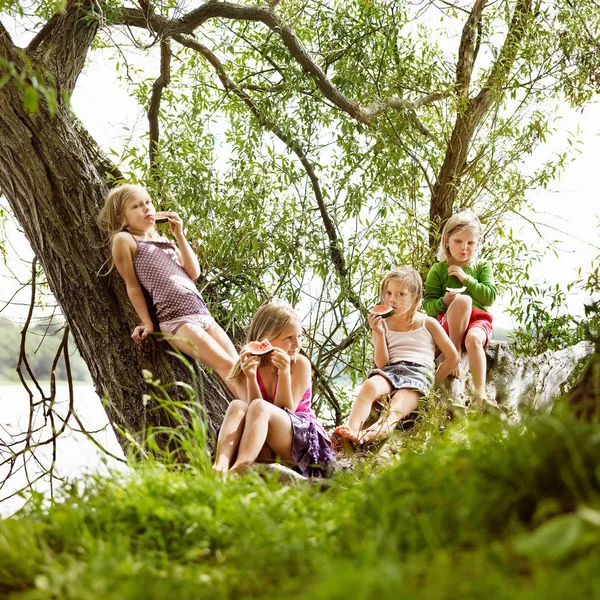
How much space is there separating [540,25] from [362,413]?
13.0 ft

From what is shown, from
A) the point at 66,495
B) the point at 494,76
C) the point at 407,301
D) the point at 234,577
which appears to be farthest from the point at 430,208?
the point at 234,577

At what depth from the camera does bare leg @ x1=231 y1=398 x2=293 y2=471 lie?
9.75 feet

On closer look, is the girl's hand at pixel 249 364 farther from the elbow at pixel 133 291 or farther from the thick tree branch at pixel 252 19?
the thick tree branch at pixel 252 19

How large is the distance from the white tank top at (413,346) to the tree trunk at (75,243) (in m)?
1.13

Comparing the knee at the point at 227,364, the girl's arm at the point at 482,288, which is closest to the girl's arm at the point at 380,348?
the girl's arm at the point at 482,288

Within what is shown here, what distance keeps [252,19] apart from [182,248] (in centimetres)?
186

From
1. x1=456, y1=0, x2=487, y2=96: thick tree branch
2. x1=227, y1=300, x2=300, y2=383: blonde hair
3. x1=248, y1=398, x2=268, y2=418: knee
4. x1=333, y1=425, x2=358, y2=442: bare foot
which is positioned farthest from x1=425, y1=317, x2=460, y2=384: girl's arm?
x1=456, y1=0, x2=487, y2=96: thick tree branch

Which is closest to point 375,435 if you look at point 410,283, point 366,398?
point 366,398

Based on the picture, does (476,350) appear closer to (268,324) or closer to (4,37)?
(268,324)

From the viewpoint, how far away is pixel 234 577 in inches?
50.3

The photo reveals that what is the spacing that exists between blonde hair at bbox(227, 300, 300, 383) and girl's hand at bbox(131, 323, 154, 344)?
464 millimetres

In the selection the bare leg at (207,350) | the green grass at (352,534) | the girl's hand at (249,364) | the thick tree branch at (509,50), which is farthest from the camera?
the thick tree branch at (509,50)

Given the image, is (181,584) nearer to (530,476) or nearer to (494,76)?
(530,476)

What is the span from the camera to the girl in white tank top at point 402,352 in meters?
3.97
